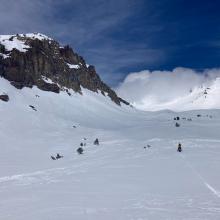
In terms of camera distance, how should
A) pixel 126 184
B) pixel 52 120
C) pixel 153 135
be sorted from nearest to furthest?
pixel 126 184
pixel 153 135
pixel 52 120

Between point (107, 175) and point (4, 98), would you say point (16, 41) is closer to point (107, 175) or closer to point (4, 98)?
point (4, 98)

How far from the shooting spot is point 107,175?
26.5m

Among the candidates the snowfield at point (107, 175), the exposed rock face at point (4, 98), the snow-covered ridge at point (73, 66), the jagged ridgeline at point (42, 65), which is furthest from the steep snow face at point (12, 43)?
the snowfield at point (107, 175)

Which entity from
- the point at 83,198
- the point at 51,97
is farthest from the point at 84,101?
the point at 83,198

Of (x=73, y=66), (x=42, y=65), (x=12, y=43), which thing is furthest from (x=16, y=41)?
(x=73, y=66)

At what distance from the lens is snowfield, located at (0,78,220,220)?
16422 mm

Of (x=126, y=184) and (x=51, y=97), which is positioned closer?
(x=126, y=184)

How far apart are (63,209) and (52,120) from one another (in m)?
55.5

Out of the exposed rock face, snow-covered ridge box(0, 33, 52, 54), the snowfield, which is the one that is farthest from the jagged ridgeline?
the snowfield

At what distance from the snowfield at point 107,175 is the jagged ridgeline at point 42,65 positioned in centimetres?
2300

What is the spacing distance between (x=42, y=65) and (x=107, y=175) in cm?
7602

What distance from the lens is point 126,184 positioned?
75.0 feet

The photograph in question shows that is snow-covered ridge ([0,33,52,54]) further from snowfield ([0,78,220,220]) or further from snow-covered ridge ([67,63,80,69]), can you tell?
snowfield ([0,78,220,220])

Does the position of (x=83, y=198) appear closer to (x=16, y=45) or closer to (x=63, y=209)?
(x=63, y=209)
